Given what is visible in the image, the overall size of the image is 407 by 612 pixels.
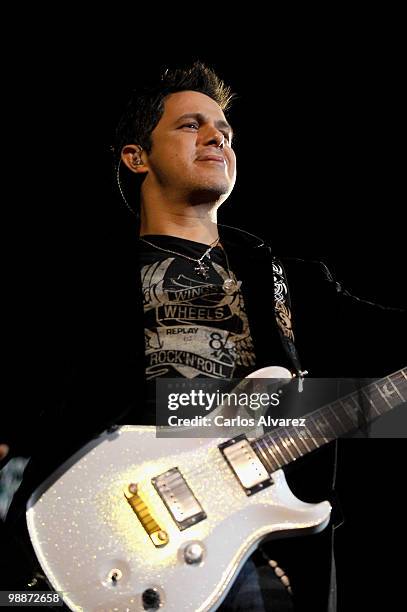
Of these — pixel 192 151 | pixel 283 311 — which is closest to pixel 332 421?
pixel 283 311

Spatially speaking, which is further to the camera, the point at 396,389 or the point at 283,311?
the point at 283,311

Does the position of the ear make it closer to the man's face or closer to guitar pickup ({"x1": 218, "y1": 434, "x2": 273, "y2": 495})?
the man's face

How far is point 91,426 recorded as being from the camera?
1528mm

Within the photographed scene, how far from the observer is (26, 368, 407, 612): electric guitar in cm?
135

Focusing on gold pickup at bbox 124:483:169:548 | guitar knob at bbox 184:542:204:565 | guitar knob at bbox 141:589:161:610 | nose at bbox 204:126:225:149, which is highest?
nose at bbox 204:126:225:149

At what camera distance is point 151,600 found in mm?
1325

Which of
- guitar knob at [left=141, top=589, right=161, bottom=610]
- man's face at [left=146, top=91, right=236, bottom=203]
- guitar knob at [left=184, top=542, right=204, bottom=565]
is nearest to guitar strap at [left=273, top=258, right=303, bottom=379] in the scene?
man's face at [left=146, top=91, right=236, bottom=203]

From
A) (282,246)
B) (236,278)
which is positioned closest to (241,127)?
(282,246)

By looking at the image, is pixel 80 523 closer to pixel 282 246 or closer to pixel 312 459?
pixel 312 459

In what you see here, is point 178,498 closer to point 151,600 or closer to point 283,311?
point 151,600

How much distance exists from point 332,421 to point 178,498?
0.49 meters

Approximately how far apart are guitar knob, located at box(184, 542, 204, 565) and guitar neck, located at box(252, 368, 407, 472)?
28 cm

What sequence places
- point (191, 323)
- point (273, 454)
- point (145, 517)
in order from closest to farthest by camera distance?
point (145, 517)
point (273, 454)
point (191, 323)

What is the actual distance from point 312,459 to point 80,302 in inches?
34.0
